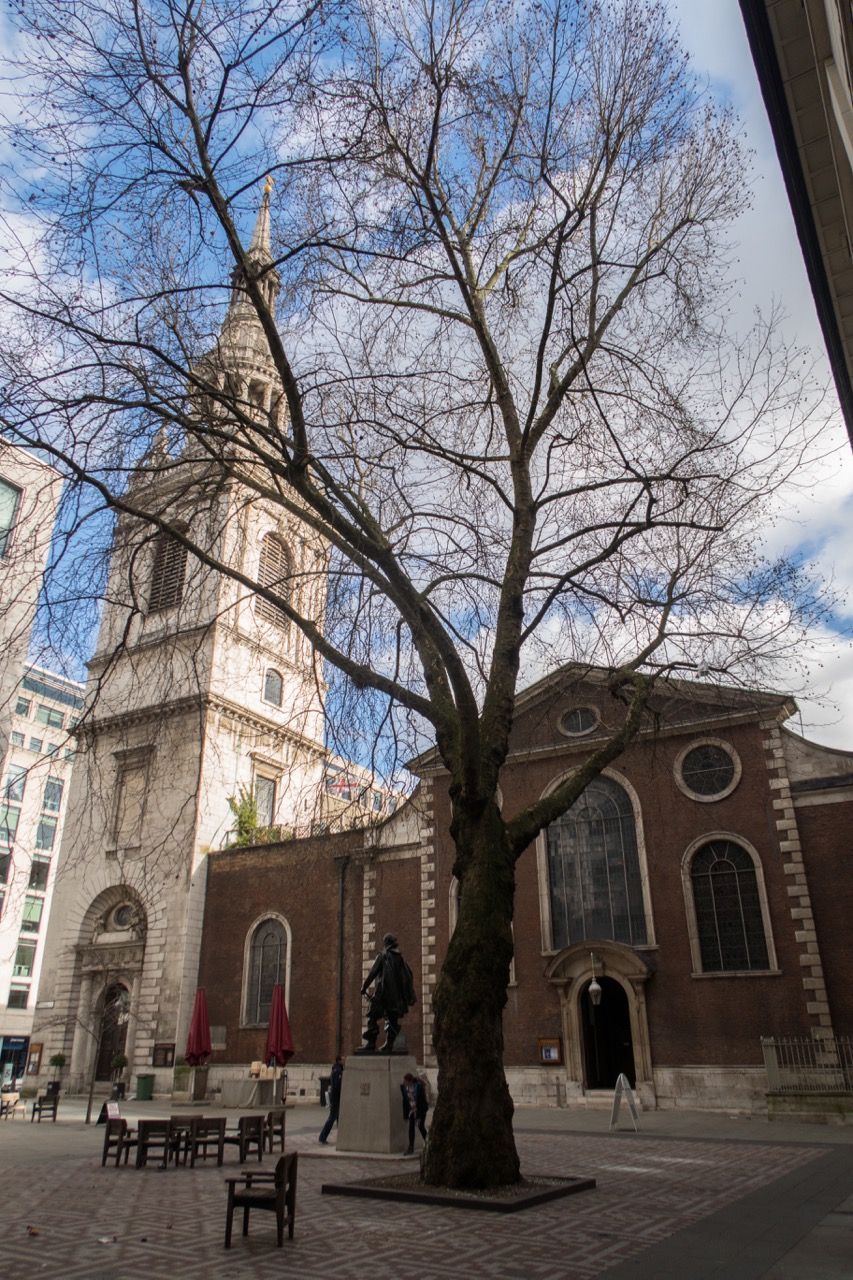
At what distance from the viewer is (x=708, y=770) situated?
21.6 m

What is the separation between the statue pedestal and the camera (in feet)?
40.1

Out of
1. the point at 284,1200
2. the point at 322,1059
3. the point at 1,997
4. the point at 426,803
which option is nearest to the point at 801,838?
the point at 426,803

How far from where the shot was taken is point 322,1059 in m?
25.3

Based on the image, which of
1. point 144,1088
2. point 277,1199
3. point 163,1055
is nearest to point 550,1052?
point 163,1055

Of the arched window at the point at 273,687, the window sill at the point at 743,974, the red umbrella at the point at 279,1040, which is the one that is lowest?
the red umbrella at the point at 279,1040

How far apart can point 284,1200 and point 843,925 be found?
15.9 meters

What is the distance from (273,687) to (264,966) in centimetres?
1099

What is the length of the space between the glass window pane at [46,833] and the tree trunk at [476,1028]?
47091 millimetres

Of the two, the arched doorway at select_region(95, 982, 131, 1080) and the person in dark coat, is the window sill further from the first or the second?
the arched doorway at select_region(95, 982, 131, 1080)

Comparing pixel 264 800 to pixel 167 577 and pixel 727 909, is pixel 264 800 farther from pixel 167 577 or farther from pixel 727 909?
pixel 727 909

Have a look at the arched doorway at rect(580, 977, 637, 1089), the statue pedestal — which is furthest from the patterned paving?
the arched doorway at rect(580, 977, 637, 1089)

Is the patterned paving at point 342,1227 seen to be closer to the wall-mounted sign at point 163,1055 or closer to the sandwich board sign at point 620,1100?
the sandwich board sign at point 620,1100

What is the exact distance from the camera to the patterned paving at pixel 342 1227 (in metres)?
5.79

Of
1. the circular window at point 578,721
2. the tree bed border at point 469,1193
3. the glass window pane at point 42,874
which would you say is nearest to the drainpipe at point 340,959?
the circular window at point 578,721
